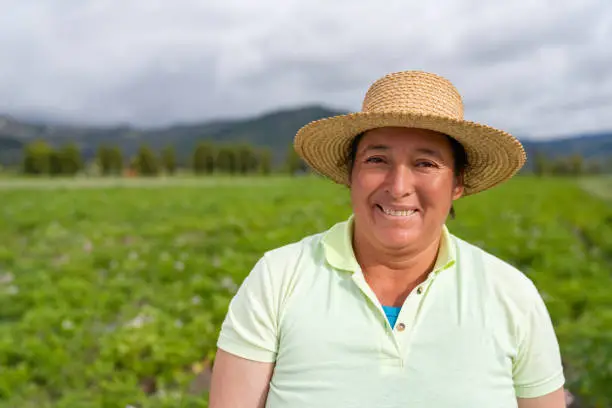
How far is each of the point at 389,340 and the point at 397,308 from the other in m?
0.16

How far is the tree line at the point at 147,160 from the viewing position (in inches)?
2623

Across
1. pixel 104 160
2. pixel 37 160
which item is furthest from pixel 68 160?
pixel 104 160

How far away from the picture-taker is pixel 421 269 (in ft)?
6.20

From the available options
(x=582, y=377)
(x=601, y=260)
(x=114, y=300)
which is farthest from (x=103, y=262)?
(x=601, y=260)

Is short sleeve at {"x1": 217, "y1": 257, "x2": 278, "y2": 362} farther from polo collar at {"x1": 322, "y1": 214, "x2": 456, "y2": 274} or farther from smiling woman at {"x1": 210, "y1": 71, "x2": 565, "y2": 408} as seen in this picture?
polo collar at {"x1": 322, "y1": 214, "x2": 456, "y2": 274}

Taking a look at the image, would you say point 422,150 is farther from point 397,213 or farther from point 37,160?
point 37,160

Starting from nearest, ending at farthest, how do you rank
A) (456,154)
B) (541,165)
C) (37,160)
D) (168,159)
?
(456,154) < (37,160) < (168,159) < (541,165)

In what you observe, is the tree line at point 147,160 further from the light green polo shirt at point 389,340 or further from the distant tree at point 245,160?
the light green polo shirt at point 389,340

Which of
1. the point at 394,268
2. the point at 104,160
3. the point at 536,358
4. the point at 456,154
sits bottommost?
the point at 104,160

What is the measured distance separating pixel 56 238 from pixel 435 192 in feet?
27.8

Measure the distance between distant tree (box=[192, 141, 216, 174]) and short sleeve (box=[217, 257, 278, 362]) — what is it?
80255 mm

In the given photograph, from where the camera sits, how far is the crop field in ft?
11.6

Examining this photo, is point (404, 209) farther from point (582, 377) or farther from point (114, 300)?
point (114, 300)

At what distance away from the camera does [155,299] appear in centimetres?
508
